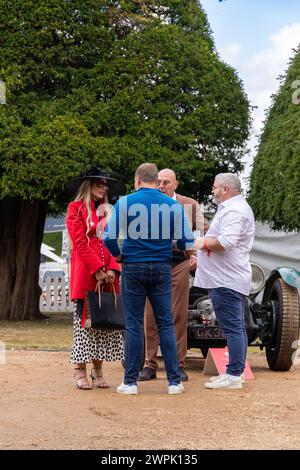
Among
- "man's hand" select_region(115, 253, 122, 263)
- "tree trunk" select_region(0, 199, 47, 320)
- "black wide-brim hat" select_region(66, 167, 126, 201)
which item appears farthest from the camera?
"tree trunk" select_region(0, 199, 47, 320)

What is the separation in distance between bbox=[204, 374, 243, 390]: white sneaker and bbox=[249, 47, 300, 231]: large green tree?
872 cm

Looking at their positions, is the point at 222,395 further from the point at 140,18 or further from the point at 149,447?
the point at 140,18

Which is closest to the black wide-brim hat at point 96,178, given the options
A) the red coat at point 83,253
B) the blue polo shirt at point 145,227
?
the red coat at point 83,253

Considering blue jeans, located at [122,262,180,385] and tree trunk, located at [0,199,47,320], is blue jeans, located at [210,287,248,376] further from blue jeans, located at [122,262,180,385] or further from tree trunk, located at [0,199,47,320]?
tree trunk, located at [0,199,47,320]

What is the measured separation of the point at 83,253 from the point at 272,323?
2580 mm

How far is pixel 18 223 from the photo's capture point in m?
20.5

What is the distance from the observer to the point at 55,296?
82.3 feet

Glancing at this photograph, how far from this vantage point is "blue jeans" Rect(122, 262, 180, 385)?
8461 mm

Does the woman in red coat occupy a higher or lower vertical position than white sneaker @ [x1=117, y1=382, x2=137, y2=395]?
higher

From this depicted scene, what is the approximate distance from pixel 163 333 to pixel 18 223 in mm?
12238

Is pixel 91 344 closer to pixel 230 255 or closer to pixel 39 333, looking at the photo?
pixel 230 255

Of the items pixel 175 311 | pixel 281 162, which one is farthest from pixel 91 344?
pixel 281 162

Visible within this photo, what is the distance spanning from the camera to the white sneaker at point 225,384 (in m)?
8.92

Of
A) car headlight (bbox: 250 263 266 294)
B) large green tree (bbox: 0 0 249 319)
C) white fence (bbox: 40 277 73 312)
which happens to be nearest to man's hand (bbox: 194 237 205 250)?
car headlight (bbox: 250 263 266 294)
